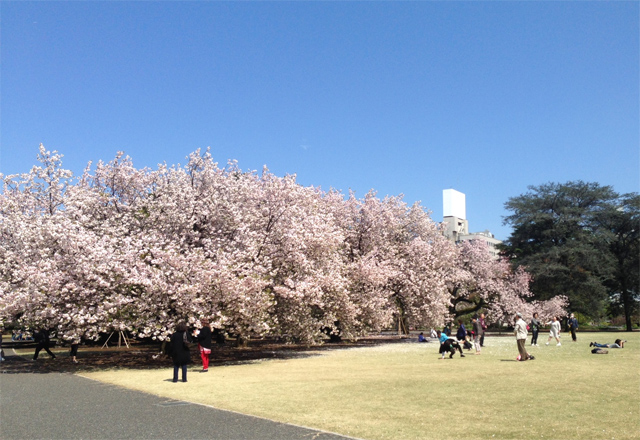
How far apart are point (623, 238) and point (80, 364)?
55.5m

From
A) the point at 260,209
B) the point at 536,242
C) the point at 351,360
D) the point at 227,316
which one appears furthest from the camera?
the point at 536,242

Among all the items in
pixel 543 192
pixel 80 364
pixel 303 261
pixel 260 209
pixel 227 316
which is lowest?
pixel 80 364

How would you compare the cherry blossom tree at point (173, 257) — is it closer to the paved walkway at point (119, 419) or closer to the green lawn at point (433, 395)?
the green lawn at point (433, 395)

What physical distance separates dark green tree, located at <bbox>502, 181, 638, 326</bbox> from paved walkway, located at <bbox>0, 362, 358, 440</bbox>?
48.0 metres

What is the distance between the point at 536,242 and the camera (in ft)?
189

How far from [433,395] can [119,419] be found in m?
6.72

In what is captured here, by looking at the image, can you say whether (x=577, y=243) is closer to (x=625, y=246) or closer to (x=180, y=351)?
(x=625, y=246)

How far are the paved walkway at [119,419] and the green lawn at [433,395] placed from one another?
0.62m

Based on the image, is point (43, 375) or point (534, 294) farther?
point (534, 294)

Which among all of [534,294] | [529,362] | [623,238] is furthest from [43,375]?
[623,238]

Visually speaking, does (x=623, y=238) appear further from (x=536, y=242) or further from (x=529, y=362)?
(x=529, y=362)

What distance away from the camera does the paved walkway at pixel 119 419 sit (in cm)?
823

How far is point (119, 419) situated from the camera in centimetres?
950

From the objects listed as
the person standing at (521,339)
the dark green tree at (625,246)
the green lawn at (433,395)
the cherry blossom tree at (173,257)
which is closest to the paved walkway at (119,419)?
the green lawn at (433,395)
